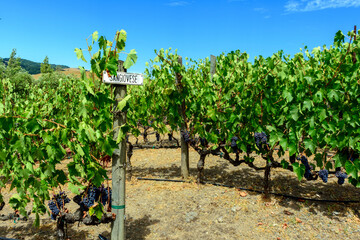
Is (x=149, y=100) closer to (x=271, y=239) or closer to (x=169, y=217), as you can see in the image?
(x=169, y=217)

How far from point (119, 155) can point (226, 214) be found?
2749mm

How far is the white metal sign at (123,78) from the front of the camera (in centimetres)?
297

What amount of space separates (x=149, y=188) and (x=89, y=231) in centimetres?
218

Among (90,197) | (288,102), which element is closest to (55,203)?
(90,197)

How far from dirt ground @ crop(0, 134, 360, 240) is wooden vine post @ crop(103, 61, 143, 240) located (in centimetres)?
105

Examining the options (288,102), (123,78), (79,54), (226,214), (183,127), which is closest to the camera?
(79,54)

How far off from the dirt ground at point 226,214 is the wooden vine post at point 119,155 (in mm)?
1051

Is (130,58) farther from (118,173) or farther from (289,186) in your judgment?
(289,186)

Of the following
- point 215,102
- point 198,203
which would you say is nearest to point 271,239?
point 198,203

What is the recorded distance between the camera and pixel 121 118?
323cm

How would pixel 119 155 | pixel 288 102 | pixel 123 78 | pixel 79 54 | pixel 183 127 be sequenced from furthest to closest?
pixel 183 127
pixel 288 102
pixel 119 155
pixel 123 78
pixel 79 54

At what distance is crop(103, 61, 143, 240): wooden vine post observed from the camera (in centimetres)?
312

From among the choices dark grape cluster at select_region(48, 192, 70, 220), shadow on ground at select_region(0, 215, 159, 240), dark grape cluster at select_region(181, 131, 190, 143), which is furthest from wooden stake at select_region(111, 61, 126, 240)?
dark grape cluster at select_region(181, 131, 190, 143)

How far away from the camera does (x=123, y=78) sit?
310 centimetres
